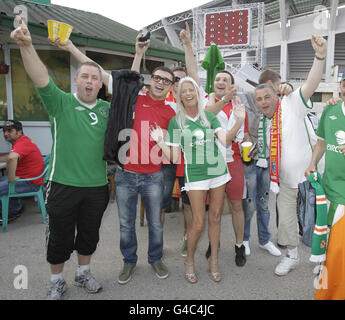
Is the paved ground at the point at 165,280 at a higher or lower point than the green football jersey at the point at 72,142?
lower

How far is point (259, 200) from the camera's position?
12.5 ft

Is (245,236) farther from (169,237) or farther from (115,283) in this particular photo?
(115,283)

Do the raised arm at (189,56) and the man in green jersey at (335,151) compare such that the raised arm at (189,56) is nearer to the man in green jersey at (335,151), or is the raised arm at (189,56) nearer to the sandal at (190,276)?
the man in green jersey at (335,151)

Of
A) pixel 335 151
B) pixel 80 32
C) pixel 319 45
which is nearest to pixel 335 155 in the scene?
pixel 335 151

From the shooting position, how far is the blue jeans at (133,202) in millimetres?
2932

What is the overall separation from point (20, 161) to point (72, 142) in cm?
267

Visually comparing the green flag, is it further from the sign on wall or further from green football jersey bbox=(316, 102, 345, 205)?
the sign on wall

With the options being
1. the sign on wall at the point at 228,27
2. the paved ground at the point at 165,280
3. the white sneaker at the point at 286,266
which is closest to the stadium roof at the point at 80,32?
the paved ground at the point at 165,280

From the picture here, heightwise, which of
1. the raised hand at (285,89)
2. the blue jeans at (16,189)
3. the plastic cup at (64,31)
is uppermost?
the plastic cup at (64,31)

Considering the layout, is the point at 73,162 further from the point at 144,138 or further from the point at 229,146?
the point at 229,146

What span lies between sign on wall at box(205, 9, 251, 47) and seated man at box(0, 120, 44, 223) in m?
22.9

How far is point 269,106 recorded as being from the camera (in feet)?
10.5

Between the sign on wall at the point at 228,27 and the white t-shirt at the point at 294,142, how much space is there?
23555 millimetres
